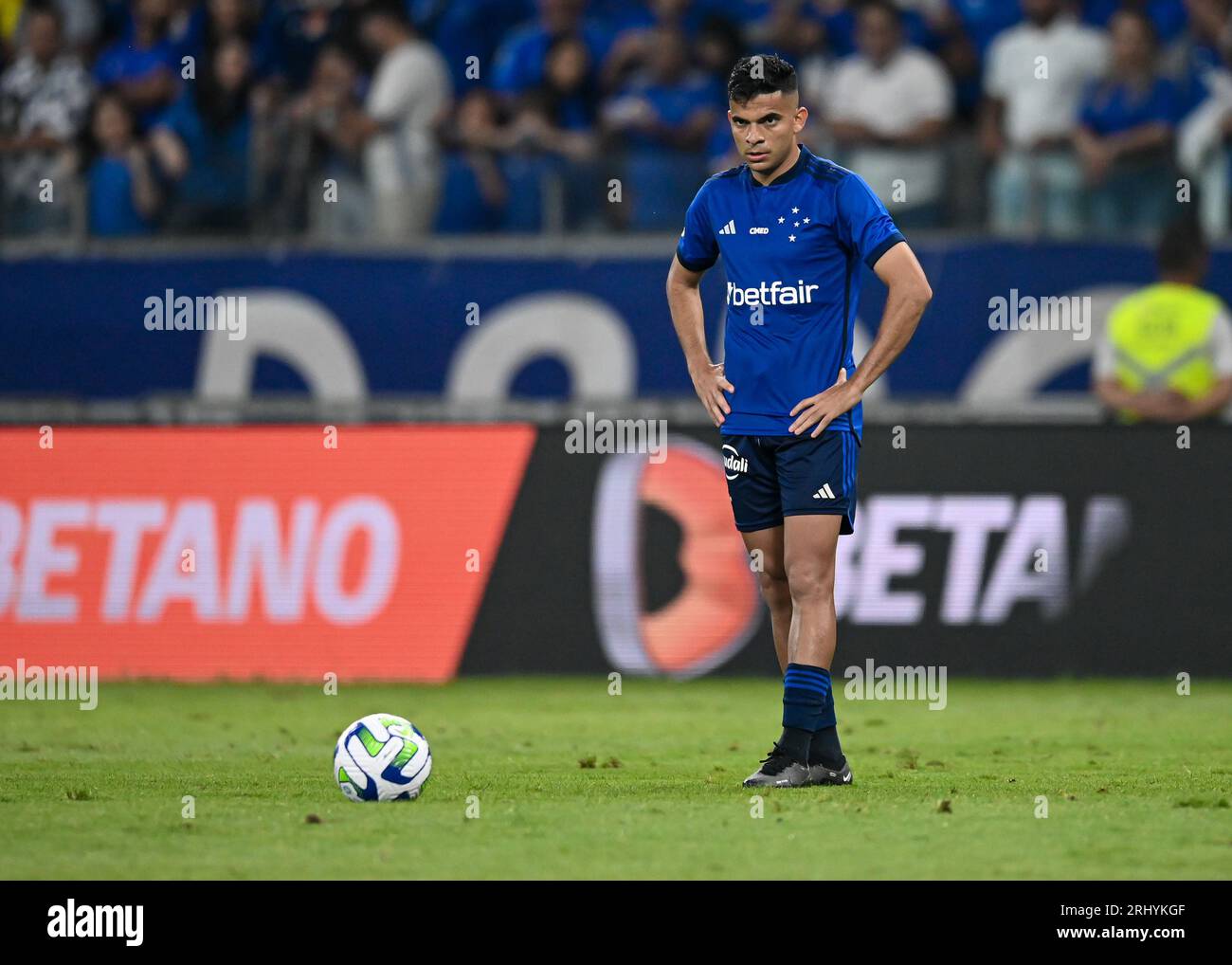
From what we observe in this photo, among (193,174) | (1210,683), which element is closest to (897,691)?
(1210,683)

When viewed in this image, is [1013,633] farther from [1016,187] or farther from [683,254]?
[683,254]

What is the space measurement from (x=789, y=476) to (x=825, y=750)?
1078mm

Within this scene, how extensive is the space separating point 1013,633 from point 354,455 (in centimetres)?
423

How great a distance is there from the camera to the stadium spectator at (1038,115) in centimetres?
1441

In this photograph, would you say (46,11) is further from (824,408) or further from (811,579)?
(811,579)

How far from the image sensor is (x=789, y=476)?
26.1 feet

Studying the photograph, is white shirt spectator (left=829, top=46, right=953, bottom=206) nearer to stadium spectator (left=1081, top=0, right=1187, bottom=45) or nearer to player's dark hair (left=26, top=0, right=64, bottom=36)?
stadium spectator (left=1081, top=0, right=1187, bottom=45)

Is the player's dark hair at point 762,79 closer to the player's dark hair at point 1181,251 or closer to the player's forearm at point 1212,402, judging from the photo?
the player's dark hair at point 1181,251

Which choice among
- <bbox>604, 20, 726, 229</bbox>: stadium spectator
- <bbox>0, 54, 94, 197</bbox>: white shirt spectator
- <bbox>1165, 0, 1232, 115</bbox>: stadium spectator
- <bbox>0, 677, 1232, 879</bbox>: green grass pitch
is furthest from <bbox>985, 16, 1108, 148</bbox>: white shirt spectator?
<bbox>0, 54, 94, 197</bbox>: white shirt spectator

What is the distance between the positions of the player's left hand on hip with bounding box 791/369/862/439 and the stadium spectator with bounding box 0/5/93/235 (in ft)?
31.4

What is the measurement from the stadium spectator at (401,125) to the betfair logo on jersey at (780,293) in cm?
770

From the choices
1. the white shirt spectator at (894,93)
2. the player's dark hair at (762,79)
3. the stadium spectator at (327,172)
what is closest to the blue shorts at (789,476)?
the player's dark hair at (762,79)

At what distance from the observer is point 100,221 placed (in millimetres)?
15914

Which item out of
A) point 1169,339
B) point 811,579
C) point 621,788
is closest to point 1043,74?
point 1169,339
